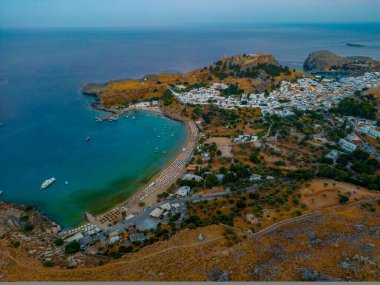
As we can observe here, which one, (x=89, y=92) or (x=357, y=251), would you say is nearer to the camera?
(x=357, y=251)

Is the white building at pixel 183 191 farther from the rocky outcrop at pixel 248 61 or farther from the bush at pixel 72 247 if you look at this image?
the rocky outcrop at pixel 248 61

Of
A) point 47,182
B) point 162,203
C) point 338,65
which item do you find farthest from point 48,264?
point 338,65

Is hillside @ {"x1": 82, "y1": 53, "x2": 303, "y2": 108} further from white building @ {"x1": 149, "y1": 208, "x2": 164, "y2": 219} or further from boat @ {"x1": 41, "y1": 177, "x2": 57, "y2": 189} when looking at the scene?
white building @ {"x1": 149, "y1": 208, "x2": 164, "y2": 219}

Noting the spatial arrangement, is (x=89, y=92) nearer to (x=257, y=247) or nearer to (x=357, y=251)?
(x=257, y=247)

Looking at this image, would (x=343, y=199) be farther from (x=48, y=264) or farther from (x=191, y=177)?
(x=48, y=264)

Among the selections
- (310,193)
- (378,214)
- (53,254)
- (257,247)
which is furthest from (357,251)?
(53,254)
